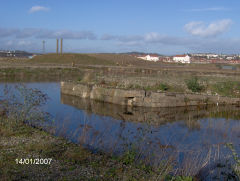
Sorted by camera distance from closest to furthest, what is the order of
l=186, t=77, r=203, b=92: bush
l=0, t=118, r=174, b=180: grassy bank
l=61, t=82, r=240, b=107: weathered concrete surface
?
l=0, t=118, r=174, b=180: grassy bank → l=61, t=82, r=240, b=107: weathered concrete surface → l=186, t=77, r=203, b=92: bush

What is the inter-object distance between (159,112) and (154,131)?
7.34 meters

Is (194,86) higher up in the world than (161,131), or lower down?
higher up

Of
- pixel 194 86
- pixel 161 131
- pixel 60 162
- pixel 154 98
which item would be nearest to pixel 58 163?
pixel 60 162

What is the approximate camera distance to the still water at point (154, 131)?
27.6 ft

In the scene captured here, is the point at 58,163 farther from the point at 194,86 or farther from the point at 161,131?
the point at 194,86

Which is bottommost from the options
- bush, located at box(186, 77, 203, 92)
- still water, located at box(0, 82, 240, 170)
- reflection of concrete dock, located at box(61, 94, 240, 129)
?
reflection of concrete dock, located at box(61, 94, 240, 129)

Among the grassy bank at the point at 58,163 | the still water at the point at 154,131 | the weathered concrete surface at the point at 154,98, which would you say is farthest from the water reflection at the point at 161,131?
the grassy bank at the point at 58,163

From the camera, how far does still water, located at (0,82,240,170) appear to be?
8.41 m

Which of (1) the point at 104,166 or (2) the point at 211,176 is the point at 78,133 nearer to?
(1) the point at 104,166

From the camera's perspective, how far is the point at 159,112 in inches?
662

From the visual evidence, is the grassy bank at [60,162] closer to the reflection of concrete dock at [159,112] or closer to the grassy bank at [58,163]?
the grassy bank at [58,163]

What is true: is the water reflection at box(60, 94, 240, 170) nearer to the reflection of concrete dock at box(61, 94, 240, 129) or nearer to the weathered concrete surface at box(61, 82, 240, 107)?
the reflection of concrete dock at box(61, 94, 240, 129)

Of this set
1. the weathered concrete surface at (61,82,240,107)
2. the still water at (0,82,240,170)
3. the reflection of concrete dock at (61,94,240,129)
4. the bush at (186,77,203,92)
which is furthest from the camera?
the bush at (186,77,203,92)

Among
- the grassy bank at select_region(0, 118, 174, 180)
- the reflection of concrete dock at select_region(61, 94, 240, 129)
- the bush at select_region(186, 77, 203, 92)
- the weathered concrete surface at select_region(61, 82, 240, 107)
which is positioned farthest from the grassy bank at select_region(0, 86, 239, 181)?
the bush at select_region(186, 77, 203, 92)
